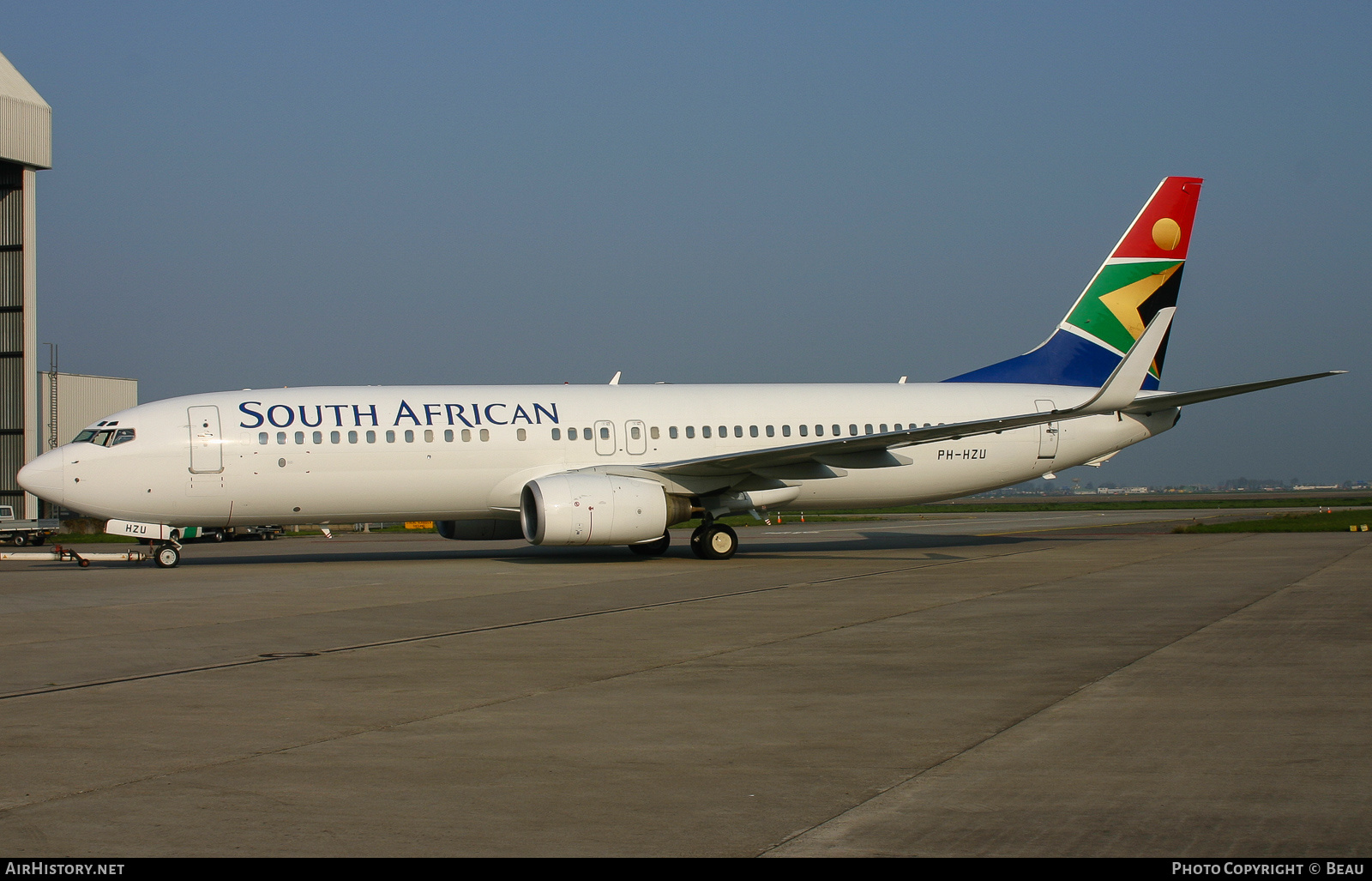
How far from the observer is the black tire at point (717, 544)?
22.0 meters

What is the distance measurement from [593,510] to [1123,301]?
13.6m

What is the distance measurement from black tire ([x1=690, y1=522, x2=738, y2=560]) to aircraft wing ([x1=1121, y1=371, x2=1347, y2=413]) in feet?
26.2

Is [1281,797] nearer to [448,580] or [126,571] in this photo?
[448,580]

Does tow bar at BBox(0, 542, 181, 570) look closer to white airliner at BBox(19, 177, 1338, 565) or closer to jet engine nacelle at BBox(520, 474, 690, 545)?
white airliner at BBox(19, 177, 1338, 565)

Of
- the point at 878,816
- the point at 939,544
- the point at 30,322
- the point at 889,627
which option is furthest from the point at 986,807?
the point at 30,322

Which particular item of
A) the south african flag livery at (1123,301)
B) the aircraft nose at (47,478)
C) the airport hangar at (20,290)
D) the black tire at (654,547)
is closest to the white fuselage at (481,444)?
the aircraft nose at (47,478)

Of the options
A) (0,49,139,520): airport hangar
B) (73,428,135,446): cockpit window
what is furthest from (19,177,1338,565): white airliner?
(0,49,139,520): airport hangar

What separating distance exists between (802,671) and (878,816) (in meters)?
3.89

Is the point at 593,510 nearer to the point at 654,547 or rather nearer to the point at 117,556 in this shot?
the point at 654,547

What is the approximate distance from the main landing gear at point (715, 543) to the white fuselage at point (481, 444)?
34.9 inches

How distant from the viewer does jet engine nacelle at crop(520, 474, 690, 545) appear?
19594mm

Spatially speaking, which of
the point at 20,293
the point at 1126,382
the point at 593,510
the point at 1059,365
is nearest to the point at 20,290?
the point at 20,293

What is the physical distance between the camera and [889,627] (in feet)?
37.3

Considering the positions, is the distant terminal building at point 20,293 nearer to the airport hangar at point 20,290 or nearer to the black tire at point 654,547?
the airport hangar at point 20,290
